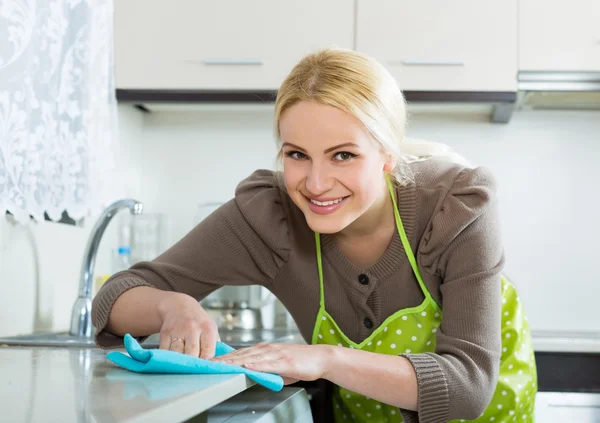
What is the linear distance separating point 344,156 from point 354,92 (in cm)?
10

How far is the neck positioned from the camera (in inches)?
54.3

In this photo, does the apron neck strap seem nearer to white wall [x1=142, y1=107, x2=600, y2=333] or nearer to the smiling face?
the smiling face

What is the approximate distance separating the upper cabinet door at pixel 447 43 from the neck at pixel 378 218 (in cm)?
80

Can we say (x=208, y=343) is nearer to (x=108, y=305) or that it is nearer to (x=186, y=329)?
(x=186, y=329)

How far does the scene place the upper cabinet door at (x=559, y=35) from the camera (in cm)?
208

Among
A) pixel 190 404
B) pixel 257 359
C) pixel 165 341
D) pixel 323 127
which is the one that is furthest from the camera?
pixel 323 127

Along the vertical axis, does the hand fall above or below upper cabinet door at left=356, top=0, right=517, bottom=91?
below

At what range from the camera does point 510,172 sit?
7.92 feet

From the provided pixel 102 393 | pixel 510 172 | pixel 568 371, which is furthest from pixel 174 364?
pixel 510 172

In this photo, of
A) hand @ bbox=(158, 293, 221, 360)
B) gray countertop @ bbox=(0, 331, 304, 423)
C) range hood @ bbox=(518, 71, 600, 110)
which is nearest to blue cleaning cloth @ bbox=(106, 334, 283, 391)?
gray countertop @ bbox=(0, 331, 304, 423)

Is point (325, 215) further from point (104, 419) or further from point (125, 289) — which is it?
point (104, 419)

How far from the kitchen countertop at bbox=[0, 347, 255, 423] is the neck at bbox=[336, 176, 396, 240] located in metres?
0.54

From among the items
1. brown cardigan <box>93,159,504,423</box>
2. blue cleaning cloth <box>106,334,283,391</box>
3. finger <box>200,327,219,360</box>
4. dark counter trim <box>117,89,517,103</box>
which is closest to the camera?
blue cleaning cloth <box>106,334,283,391</box>

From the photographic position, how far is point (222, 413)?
972 millimetres
